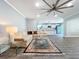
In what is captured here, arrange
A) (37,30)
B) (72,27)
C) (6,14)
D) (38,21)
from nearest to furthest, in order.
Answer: (6,14)
(72,27)
(37,30)
(38,21)

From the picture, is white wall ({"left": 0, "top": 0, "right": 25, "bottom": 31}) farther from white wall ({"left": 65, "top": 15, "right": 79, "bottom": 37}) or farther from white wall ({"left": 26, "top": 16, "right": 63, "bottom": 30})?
white wall ({"left": 26, "top": 16, "right": 63, "bottom": 30})

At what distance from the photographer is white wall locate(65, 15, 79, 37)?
451 inches

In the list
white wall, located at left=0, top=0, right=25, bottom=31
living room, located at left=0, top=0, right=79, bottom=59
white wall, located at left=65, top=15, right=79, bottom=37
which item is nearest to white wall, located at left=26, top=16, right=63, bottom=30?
living room, located at left=0, top=0, right=79, bottom=59

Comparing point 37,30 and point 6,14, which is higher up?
point 6,14

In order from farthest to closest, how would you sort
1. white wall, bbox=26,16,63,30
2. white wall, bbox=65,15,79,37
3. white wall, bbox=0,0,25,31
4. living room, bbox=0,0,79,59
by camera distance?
1. white wall, bbox=26,16,63,30
2. white wall, bbox=65,15,79,37
3. white wall, bbox=0,0,25,31
4. living room, bbox=0,0,79,59

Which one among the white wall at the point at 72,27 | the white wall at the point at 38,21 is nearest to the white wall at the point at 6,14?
the white wall at the point at 72,27

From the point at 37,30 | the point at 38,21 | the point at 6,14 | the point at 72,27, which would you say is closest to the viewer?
the point at 6,14

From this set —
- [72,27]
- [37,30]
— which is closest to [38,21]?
[37,30]

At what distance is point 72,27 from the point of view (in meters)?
11.7

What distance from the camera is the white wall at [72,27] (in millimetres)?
11461

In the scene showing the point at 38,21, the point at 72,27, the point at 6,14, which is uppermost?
the point at 38,21

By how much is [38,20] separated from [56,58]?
11.1 meters

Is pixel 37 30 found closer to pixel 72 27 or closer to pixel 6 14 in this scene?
pixel 72 27

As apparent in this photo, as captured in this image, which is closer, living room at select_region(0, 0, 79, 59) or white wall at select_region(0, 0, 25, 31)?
living room at select_region(0, 0, 79, 59)
